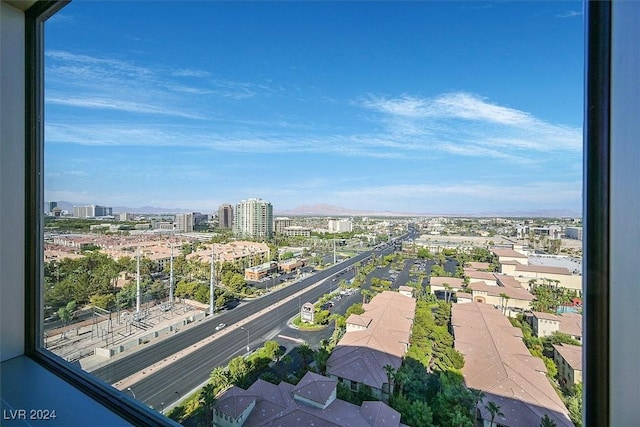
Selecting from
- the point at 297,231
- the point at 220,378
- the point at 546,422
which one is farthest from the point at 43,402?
the point at 546,422

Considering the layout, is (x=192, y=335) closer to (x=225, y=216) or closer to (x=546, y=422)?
(x=225, y=216)

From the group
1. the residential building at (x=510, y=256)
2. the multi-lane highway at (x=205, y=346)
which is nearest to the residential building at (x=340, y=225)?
the multi-lane highway at (x=205, y=346)

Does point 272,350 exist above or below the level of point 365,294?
below


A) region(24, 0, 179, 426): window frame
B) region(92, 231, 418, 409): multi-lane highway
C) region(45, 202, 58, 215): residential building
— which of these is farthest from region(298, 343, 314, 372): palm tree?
region(45, 202, 58, 215): residential building

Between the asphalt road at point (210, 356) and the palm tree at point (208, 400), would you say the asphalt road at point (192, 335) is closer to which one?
the asphalt road at point (210, 356)

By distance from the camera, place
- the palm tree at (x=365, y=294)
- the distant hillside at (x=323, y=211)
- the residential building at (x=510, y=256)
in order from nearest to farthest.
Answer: the residential building at (x=510, y=256) < the palm tree at (x=365, y=294) < the distant hillside at (x=323, y=211)

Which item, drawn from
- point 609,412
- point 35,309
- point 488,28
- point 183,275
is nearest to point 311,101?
point 488,28

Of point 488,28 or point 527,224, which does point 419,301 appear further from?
point 488,28
